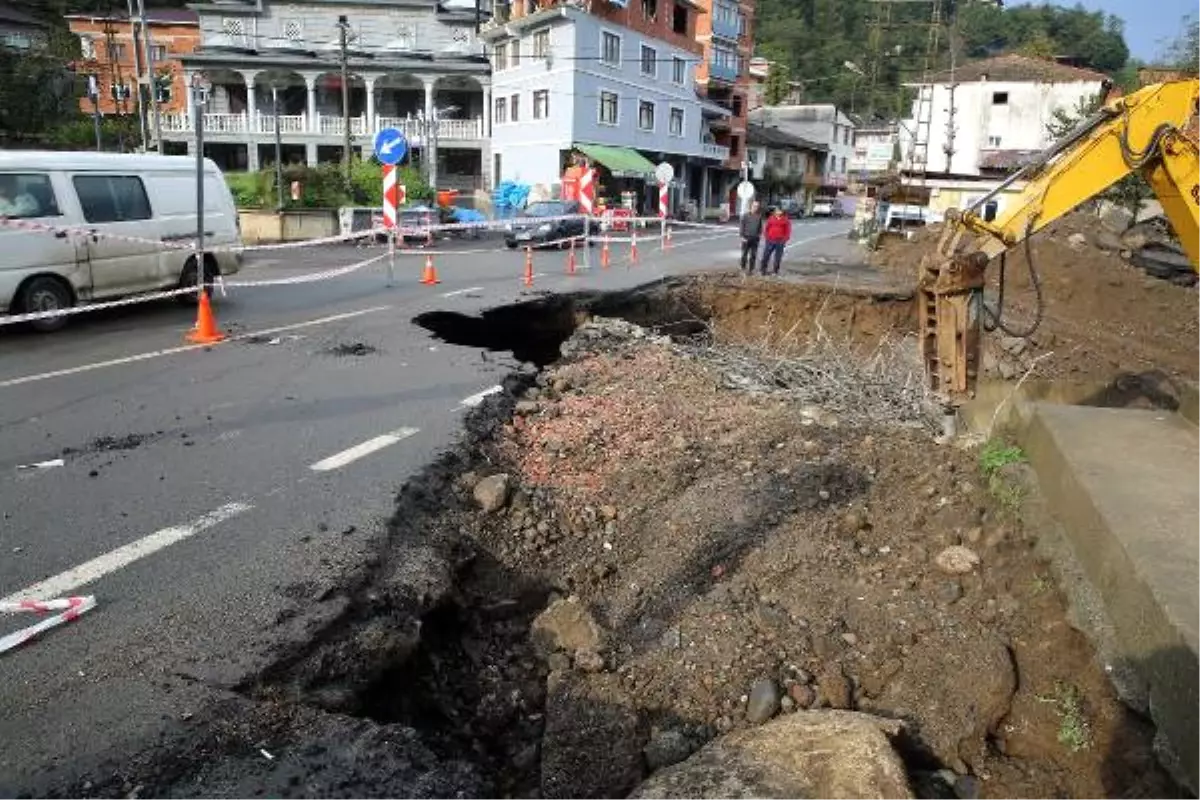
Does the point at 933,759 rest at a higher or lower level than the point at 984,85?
lower

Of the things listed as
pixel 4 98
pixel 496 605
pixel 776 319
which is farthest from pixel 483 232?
pixel 496 605

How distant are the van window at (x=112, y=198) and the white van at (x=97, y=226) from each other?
0.01 meters

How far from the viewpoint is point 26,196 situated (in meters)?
9.70

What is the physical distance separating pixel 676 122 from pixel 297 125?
66.8ft

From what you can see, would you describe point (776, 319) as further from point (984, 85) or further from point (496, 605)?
point (984, 85)

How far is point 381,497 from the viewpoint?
A: 5.27 metres

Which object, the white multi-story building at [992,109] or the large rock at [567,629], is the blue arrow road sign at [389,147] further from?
the white multi-story building at [992,109]

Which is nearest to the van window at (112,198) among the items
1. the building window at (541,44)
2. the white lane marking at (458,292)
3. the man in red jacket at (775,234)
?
the white lane marking at (458,292)

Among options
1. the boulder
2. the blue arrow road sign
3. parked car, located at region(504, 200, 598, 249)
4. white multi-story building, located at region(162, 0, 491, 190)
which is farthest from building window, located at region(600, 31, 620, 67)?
the boulder

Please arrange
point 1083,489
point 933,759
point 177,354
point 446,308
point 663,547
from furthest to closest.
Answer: point 446,308, point 177,354, point 663,547, point 1083,489, point 933,759

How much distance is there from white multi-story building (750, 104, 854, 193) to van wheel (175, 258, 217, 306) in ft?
220

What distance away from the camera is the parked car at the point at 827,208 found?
65.7 metres

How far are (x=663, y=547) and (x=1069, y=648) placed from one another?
82.4 inches

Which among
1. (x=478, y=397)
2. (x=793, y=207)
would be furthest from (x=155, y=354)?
(x=793, y=207)
